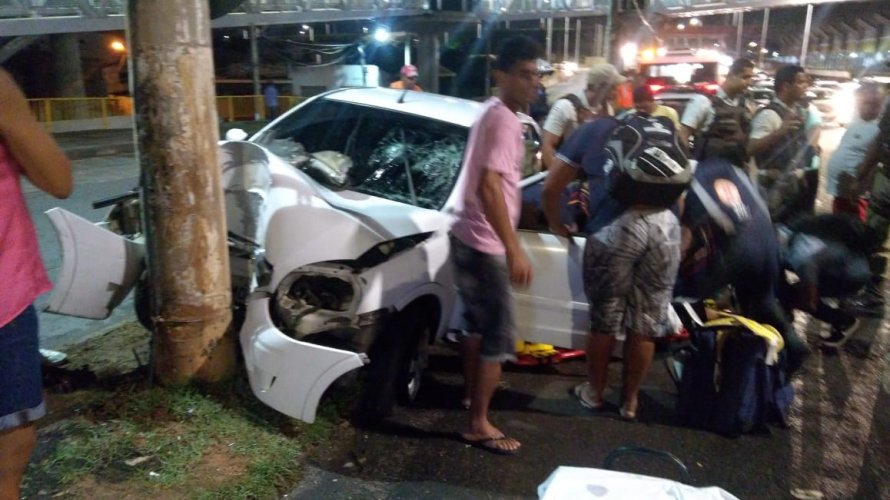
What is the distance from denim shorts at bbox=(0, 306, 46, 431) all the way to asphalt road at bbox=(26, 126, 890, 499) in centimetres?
134

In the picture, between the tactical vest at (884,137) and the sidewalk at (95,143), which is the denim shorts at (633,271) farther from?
the sidewalk at (95,143)

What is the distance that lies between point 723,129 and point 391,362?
146 inches

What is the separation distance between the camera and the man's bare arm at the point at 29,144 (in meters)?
1.94

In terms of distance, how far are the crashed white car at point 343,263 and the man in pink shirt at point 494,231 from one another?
40 centimetres

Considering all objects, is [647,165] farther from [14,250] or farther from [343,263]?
[14,250]

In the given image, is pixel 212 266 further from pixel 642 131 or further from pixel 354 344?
pixel 642 131

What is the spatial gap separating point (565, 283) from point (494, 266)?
901 mm

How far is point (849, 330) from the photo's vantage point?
195 inches

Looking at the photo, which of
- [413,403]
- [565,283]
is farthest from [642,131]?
[413,403]

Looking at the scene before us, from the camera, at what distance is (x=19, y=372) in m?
2.06

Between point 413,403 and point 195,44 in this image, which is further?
point 413,403

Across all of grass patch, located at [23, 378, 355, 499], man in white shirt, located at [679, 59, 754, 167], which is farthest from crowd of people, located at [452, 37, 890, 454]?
grass patch, located at [23, 378, 355, 499]

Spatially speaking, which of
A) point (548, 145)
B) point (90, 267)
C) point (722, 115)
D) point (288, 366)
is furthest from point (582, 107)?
point (90, 267)

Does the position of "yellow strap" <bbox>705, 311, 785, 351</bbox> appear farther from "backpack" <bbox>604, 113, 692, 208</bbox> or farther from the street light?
the street light
